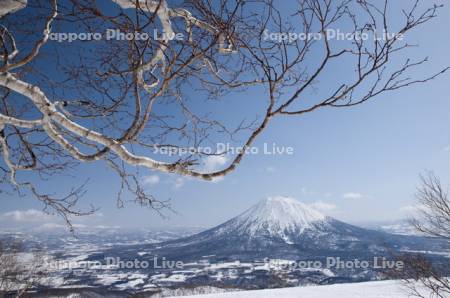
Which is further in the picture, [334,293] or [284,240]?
[284,240]

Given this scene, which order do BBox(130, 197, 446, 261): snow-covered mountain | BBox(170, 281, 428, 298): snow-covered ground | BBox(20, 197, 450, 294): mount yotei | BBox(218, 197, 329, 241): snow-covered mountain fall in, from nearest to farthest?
1. BBox(170, 281, 428, 298): snow-covered ground
2. BBox(20, 197, 450, 294): mount yotei
3. BBox(130, 197, 446, 261): snow-covered mountain
4. BBox(218, 197, 329, 241): snow-covered mountain

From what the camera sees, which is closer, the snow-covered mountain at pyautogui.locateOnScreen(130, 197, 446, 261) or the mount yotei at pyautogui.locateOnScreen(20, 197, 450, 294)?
the mount yotei at pyautogui.locateOnScreen(20, 197, 450, 294)

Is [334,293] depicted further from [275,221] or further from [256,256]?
[275,221]

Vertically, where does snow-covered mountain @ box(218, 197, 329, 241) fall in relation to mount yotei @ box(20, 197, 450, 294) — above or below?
above

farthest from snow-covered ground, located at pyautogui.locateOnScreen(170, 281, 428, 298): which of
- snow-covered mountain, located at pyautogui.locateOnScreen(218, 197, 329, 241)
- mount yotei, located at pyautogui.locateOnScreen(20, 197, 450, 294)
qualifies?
snow-covered mountain, located at pyautogui.locateOnScreen(218, 197, 329, 241)

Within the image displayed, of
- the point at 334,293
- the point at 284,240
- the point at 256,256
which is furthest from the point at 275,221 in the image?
the point at 334,293

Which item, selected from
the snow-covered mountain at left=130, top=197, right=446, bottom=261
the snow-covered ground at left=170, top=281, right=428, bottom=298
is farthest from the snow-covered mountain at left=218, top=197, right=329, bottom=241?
the snow-covered ground at left=170, top=281, right=428, bottom=298

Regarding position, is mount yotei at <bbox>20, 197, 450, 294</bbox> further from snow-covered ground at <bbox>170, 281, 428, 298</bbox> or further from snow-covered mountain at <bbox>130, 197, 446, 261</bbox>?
snow-covered ground at <bbox>170, 281, 428, 298</bbox>

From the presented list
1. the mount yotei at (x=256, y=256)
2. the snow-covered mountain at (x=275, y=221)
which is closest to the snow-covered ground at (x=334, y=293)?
the mount yotei at (x=256, y=256)

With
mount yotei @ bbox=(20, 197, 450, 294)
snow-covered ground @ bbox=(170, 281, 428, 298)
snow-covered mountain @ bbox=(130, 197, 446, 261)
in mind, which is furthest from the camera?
snow-covered mountain @ bbox=(130, 197, 446, 261)

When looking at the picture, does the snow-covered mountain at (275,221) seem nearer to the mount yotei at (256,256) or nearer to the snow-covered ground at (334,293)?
the mount yotei at (256,256)

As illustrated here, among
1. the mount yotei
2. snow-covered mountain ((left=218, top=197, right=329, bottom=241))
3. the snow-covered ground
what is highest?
the snow-covered ground

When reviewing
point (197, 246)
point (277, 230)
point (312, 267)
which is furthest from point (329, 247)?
point (197, 246)

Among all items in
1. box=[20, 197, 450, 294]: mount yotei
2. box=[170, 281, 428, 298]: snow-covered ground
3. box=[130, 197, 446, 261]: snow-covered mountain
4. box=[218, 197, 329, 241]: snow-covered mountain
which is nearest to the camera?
box=[170, 281, 428, 298]: snow-covered ground
